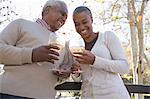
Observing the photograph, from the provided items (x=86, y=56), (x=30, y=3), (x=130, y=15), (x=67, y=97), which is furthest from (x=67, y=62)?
(x=130, y=15)

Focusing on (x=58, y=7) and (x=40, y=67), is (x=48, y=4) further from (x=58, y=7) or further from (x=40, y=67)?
(x=40, y=67)

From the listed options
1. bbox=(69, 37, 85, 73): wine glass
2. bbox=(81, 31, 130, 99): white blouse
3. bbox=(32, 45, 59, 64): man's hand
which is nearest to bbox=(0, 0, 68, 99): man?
bbox=(32, 45, 59, 64): man's hand

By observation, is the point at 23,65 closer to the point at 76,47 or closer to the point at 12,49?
the point at 12,49

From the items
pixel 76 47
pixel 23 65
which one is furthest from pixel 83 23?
pixel 23 65

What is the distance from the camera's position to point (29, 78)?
1615 mm

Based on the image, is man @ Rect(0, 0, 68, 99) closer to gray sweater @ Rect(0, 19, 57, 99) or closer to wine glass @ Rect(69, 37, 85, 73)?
gray sweater @ Rect(0, 19, 57, 99)

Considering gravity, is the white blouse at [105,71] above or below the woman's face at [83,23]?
below

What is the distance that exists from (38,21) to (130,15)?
722 cm

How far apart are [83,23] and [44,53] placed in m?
0.34

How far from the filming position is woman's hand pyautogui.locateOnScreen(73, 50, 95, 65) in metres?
1.66

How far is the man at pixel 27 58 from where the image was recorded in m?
1.58

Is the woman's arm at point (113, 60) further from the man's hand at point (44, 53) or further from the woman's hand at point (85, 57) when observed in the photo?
the man's hand at point (44, 53)

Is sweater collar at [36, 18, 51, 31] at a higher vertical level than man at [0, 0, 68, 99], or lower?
higher

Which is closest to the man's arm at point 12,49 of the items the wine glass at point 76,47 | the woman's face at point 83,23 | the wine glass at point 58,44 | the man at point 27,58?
the man at point 27,58
